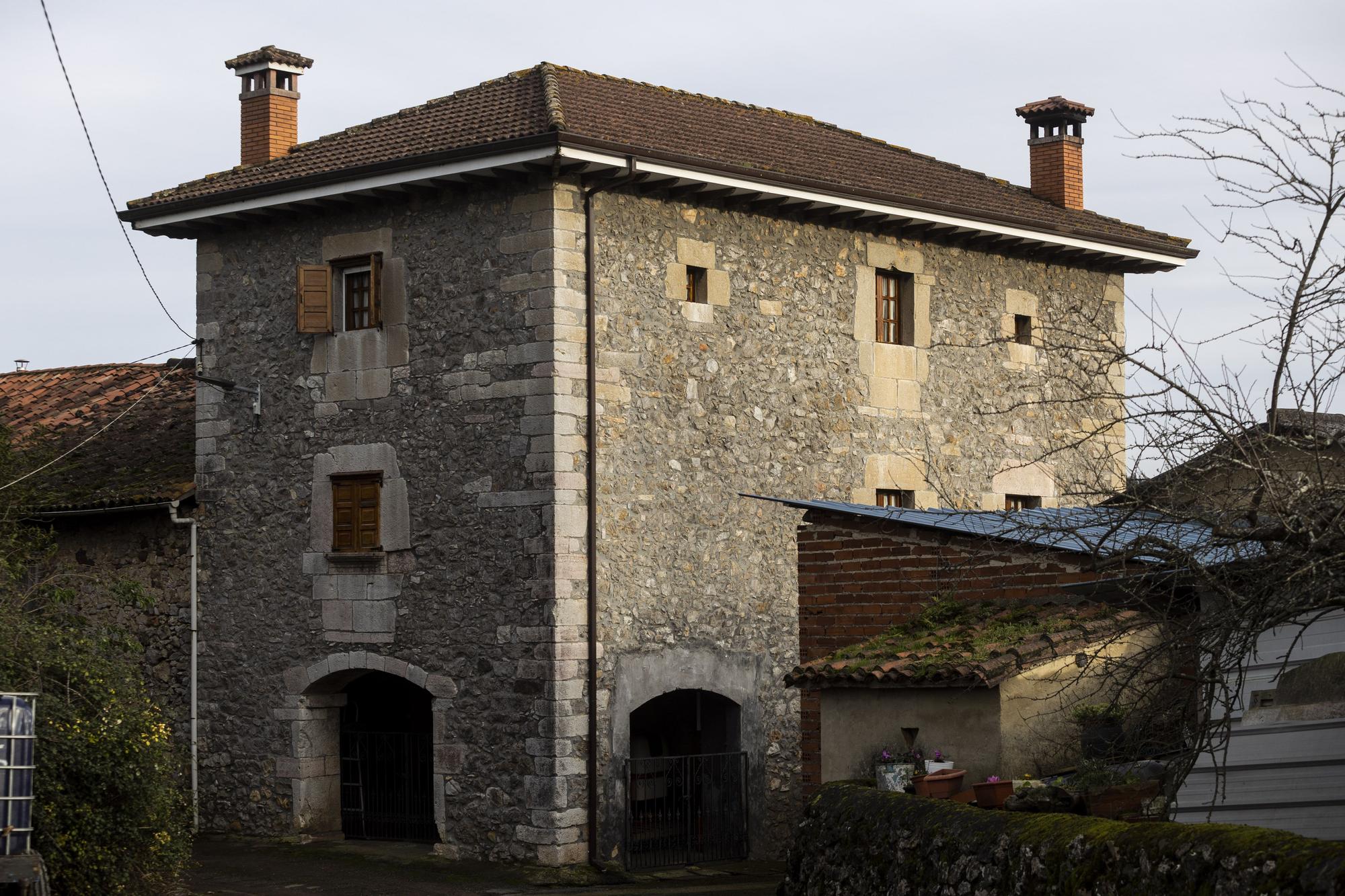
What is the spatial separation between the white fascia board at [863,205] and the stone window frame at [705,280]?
0.65m

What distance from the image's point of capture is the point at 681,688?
51.1 ft

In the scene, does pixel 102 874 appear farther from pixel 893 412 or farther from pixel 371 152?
pixel 893 412

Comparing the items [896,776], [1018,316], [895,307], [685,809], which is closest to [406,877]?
[685,809]

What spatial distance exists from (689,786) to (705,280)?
4.54 m

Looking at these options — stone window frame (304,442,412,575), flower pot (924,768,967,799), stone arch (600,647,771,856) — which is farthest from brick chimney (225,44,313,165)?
flower pot (924,768,967,799)

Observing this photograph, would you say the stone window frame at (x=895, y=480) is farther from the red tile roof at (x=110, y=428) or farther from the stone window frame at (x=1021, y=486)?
the red tile roof at (x=110, y=428)

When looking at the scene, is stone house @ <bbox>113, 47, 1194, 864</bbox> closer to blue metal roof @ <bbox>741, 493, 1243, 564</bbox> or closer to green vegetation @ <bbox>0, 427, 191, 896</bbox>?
blue metal roof @ <bbox>741, 493, 1243, 564</bbox>

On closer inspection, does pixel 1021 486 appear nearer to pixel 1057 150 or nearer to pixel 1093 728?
pixel 1057 150

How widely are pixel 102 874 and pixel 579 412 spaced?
5301 mm

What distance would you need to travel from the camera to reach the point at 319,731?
16.0m

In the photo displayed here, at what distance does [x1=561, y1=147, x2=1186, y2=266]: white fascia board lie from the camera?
14492 millimetres

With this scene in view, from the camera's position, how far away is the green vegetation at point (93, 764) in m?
11.4

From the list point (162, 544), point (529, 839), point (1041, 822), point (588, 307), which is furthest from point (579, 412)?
point (1041, 822)

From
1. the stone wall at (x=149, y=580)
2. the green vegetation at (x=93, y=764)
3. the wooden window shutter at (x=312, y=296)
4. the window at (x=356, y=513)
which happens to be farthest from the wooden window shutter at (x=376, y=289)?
the green vegetation at (x=93, y=764)
